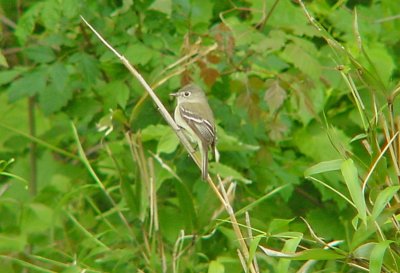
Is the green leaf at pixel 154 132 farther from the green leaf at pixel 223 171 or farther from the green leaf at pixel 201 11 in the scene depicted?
the green leaf at pixel 201 11

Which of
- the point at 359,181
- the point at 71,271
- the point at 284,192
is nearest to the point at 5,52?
the point at 284,192

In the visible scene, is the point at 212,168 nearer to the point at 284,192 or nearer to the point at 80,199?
the point at 284,192

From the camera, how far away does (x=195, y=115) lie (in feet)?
19.0

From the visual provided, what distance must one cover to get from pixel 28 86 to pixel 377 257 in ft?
9.82

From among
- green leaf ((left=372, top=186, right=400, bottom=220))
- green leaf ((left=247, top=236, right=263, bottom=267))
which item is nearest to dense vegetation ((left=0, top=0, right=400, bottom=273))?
green leaf ((left=247, top=236, right=263, bottom=267))

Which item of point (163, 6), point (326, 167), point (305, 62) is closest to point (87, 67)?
point (163, 6)

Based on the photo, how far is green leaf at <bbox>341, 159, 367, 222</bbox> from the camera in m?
3.66

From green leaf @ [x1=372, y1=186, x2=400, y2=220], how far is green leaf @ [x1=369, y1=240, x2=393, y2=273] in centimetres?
11

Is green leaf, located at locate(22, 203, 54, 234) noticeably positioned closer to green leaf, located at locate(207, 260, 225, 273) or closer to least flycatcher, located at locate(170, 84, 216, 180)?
least flycatcher, located at locate(170, 84, 216, 180)

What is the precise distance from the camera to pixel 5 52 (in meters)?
7.11

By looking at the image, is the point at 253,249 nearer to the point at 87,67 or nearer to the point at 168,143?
the point at 168,143

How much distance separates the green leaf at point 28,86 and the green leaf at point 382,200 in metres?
2.89

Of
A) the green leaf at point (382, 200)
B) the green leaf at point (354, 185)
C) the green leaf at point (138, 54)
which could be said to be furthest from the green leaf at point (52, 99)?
the green leaf at point (382, 200)

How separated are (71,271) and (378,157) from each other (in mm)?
1458
